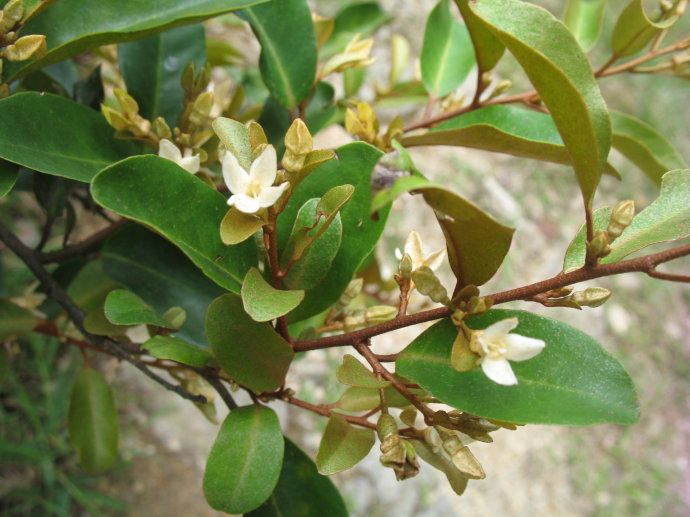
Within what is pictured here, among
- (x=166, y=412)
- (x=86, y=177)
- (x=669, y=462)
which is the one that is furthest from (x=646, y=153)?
(x=669, y=462)

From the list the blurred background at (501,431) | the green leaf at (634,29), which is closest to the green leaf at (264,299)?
the green leaf at (634,29)

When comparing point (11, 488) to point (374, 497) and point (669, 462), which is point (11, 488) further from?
point (669, 462)

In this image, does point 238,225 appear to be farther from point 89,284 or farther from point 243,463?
point 89,284

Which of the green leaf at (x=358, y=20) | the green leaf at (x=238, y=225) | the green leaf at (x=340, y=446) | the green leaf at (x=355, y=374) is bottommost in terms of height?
the green leaf at (x=340, y=446)

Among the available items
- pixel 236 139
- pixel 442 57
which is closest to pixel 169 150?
pixel 236 139

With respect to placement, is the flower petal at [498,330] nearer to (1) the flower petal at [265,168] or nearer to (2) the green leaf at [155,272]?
(1) the flower petal at [265,168]

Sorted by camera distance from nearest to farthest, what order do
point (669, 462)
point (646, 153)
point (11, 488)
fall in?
point (646, 153)
point (11, 488)
point (669, 462)
